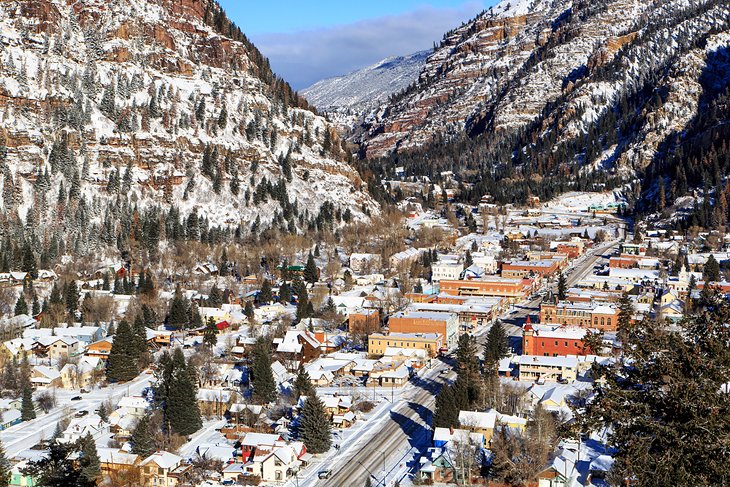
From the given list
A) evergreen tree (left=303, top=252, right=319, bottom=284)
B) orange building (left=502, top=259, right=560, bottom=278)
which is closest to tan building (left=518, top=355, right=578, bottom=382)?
evergreen tree (left=303, top=252, right=319, bottom=284)

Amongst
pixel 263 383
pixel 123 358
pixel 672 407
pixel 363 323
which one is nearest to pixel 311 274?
pixel 363 323

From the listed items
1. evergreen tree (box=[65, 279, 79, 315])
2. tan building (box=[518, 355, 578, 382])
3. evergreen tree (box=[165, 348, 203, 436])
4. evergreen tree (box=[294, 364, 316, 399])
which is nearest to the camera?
evergreen tree (box=[165, 348, 203, 436])

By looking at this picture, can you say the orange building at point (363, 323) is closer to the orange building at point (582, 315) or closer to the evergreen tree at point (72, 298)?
the orange building at point (582, 315)

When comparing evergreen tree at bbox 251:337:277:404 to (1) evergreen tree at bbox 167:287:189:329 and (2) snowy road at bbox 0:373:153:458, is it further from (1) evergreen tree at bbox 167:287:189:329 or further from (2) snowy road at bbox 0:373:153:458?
(1) evergreen tree at bbox 167:287:189:329

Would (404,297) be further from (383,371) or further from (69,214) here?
(69,214)

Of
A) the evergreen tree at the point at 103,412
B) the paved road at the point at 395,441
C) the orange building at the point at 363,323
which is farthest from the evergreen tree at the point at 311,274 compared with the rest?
the evergreen tree at the point at 103,412

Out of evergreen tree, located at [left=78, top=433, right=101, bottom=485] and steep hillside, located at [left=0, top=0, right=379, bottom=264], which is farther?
steep hillside, located at [left=0, top=0, right=379, bottom=264]
